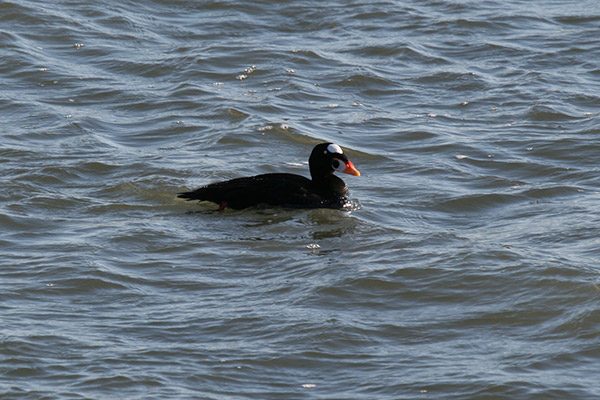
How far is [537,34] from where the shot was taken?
1872 centimetres

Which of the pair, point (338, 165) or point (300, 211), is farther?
point (338, 165)

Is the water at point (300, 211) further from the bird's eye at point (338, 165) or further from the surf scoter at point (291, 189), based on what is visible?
the bird's eye at point (338, 165)

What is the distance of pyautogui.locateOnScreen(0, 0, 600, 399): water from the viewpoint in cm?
769

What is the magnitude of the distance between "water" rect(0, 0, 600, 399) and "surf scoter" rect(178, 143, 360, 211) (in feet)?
0.61

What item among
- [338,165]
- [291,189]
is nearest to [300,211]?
[291,189]

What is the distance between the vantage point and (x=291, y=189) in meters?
11.5

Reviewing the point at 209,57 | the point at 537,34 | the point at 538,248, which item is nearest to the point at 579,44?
the point at 537,34

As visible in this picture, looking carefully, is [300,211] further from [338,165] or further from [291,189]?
[338,165]

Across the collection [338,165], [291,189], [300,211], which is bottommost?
[300,211]

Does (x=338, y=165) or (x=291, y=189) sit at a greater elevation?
(x=338, y=165)

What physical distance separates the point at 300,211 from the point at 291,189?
0.79ft

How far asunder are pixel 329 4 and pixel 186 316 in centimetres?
1279

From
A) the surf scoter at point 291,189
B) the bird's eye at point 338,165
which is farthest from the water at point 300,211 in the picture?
the bird's eye at point 338,165

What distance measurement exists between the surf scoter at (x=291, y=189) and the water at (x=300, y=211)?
19cm
